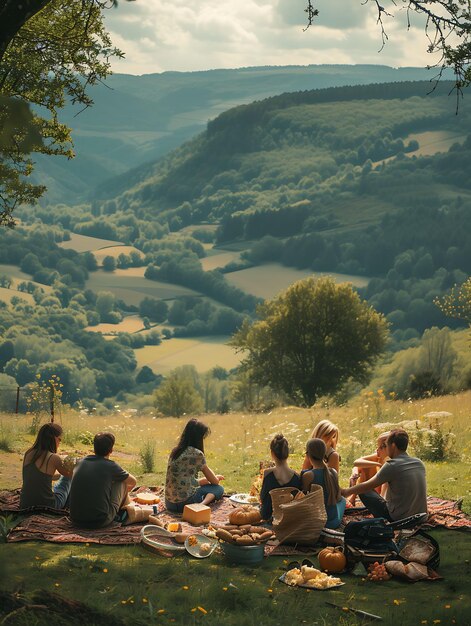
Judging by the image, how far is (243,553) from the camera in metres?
9.30

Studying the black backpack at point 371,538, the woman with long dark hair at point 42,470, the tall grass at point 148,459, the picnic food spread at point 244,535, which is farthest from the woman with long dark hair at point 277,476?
the tall grass at point 148,459

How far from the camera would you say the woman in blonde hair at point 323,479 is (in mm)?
10562

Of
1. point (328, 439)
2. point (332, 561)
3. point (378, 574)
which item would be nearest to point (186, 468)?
point (328, 439)

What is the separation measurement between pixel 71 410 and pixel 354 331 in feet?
94.4

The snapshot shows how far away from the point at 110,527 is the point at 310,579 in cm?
313

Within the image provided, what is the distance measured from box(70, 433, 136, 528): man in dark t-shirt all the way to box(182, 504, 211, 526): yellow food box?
1.07 metres

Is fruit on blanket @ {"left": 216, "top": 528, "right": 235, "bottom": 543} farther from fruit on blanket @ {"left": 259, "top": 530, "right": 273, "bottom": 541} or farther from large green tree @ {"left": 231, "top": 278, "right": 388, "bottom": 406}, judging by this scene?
large green tree @ {"left": 231, "top": 278, "right": 388, "bottom": 406}

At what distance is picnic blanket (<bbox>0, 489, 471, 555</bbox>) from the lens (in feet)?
32.5

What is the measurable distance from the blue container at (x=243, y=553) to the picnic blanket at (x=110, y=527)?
0.48 m

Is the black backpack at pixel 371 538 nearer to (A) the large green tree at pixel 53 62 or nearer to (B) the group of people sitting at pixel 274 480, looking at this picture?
(B) the group of people sitting at pixel 274 480

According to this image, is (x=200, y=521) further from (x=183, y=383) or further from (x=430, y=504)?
(x=183, y=383)

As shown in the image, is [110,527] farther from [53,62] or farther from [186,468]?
[53,62]

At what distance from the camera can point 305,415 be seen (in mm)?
27625

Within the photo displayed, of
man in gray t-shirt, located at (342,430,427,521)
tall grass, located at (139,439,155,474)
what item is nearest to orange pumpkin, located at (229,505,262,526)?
man in gray t-shirt, located at (342,430,427,521)
